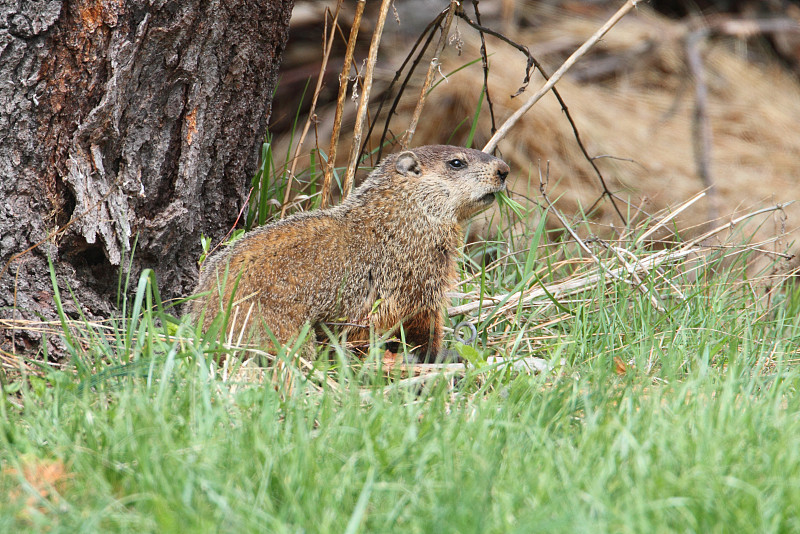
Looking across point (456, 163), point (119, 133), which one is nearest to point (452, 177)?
point (456, 163)

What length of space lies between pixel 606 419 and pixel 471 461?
49 centimetres

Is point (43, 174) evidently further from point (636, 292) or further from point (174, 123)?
point (636, 292)

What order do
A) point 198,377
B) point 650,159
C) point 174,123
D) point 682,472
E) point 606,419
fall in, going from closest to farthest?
point 682,472 → point 606,419 → point 198,377 → point 174,123 → point 650,159

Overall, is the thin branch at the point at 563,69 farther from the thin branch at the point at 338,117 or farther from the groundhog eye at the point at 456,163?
the thin branch at the point at 338,117

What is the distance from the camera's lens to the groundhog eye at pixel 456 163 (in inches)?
146

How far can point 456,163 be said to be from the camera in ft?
12.2

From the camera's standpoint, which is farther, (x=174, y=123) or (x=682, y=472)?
(x=174, y=123)

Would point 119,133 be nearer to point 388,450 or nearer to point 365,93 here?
point 365,93

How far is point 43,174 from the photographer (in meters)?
3.08

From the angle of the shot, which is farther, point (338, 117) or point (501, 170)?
point (338, 117)

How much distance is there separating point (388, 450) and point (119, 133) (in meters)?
1.82

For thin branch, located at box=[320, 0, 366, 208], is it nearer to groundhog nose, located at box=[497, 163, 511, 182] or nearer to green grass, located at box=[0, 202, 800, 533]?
groundhog nose, located at box=[497, 163, 511, 182]

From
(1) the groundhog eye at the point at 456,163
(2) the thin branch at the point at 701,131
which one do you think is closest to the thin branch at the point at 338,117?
(1) the groundhog eye at the point at 456,163

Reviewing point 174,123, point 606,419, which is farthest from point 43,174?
point 606,419
